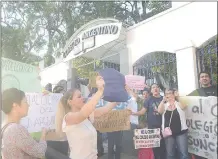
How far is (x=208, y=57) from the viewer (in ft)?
6.86

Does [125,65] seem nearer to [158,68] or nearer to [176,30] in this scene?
[158,68]

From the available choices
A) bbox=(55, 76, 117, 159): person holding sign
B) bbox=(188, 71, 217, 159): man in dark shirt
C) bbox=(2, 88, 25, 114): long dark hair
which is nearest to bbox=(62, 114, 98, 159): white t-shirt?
bbox=(55, 76, 117, 159): person holding sign

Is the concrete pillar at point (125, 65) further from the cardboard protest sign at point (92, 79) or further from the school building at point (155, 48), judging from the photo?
the cardboard protest sign at point (92, 79)

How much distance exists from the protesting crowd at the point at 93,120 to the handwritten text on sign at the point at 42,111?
37 cm

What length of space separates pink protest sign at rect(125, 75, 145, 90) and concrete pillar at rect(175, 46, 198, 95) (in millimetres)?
335

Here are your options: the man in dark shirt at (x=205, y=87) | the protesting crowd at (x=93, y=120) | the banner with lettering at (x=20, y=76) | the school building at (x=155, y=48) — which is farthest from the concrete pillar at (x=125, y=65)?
the banner with lettering at (x=20, y=76)

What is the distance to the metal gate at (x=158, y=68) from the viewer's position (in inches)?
89.8

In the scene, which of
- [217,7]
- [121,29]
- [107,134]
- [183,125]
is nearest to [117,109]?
[107,134]

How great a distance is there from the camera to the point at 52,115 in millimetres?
2930

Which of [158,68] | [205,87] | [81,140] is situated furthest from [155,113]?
[81,140]

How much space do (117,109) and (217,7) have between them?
122cm

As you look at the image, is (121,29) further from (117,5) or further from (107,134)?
(107,134)

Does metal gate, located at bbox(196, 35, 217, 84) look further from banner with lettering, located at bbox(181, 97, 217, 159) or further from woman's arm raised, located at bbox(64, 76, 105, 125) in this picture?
woman's arm raised, located at bbox(64, 76, 105, 125)

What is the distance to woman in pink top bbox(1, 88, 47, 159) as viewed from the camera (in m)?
1.76
